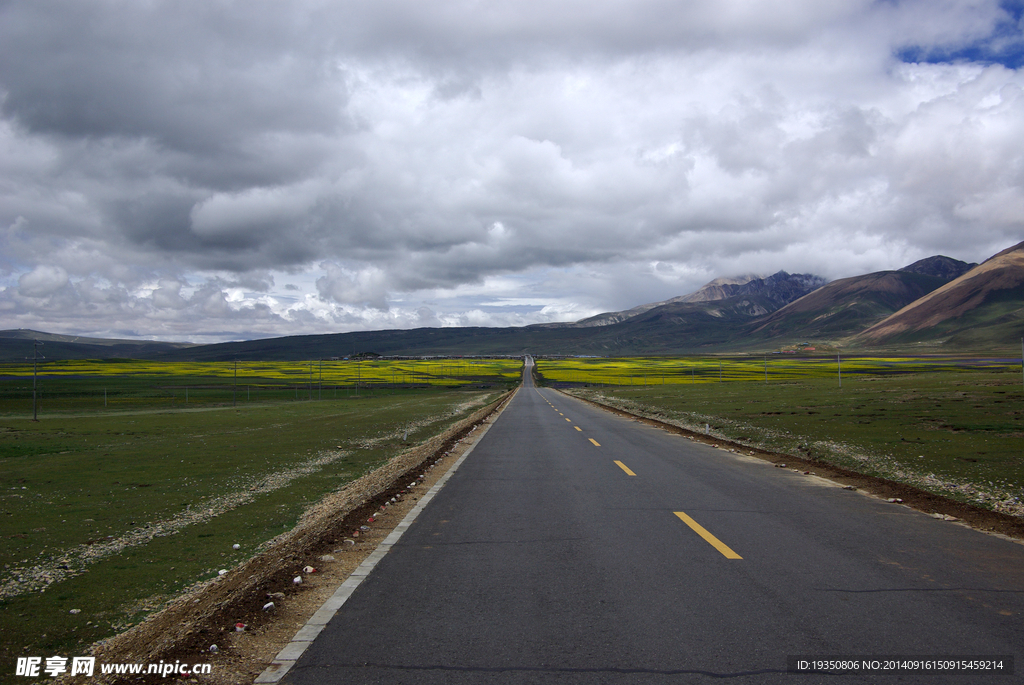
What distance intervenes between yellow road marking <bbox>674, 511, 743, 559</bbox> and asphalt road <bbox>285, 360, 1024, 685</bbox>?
0.05 metres


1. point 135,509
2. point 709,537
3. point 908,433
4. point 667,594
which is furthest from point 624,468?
point 908,433

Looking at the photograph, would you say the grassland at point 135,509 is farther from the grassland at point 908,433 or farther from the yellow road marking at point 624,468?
the grassland at point 908,433

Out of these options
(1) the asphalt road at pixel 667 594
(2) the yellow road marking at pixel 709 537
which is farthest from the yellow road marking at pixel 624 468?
(2) the yellow road marking at pixel 709 537

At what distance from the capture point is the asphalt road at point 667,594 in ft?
14.7

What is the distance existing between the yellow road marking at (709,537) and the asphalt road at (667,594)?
0.05m

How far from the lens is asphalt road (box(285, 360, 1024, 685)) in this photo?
4.48 m

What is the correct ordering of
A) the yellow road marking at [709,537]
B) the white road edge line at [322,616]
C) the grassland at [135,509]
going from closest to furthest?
the white road edge line at [322,616]
the grassland at [135,509]
the yellow road marking at [709,537]

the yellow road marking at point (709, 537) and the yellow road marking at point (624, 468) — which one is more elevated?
the yellow road marking at point (709, 537)

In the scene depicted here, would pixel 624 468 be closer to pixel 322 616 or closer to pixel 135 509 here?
pixel 322 616

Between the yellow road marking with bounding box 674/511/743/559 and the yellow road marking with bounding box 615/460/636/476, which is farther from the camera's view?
the yellow road marking with bounding box 615/460/636/476

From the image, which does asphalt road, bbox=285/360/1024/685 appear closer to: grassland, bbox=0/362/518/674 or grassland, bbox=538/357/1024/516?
grassland, bbox=0/362/518/674

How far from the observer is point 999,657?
15.0ft

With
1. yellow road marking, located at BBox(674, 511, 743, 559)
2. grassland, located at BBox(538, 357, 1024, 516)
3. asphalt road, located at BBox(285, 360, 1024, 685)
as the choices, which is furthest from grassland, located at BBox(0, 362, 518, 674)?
grassland, located at BBox(538, 357, 1024, 516)

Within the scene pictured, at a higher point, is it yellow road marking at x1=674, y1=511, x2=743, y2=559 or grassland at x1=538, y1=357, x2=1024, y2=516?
yellow road marking at x1=674, y1=511, x2=743, y2=559
